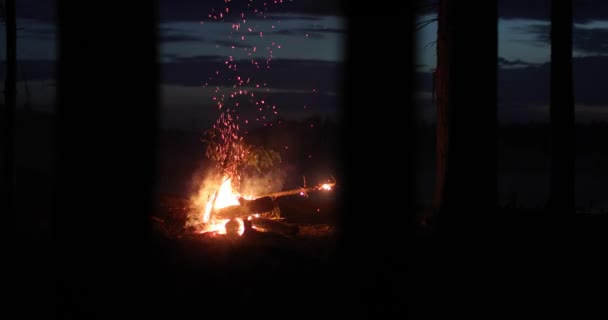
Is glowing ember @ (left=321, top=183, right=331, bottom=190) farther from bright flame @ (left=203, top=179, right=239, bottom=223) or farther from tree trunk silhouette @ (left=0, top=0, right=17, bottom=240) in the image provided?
tree trunk silhouette @ (left=0, top=0, right=17, bottom=240)

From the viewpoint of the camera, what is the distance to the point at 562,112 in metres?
10.5

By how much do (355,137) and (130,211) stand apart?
9.08ft

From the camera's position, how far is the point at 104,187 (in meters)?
6.64

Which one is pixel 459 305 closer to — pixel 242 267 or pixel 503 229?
pixel 242 267

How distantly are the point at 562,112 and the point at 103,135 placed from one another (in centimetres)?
736

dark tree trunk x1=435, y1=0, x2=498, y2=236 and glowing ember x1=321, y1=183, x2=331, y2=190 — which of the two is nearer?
dark tree trunk x1=435, y1=0, x2=498, y2=236

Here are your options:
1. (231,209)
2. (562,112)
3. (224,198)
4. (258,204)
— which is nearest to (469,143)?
(258,204)

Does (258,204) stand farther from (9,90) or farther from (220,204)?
(9,90)

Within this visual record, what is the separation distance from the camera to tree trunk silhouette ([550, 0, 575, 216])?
33.9 ft

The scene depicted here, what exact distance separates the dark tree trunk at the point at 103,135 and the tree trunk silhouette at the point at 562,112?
6.65 metres

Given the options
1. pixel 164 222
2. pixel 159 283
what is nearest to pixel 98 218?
pixel 159 283

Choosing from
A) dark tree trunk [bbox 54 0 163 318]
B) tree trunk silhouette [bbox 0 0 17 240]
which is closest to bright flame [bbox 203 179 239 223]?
dark tree trunk [bbox 54 0 163 318]

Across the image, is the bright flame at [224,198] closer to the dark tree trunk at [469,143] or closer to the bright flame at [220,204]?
the bright flame at [220,204]

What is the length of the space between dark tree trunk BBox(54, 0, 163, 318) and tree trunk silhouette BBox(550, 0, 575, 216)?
6654 mm
